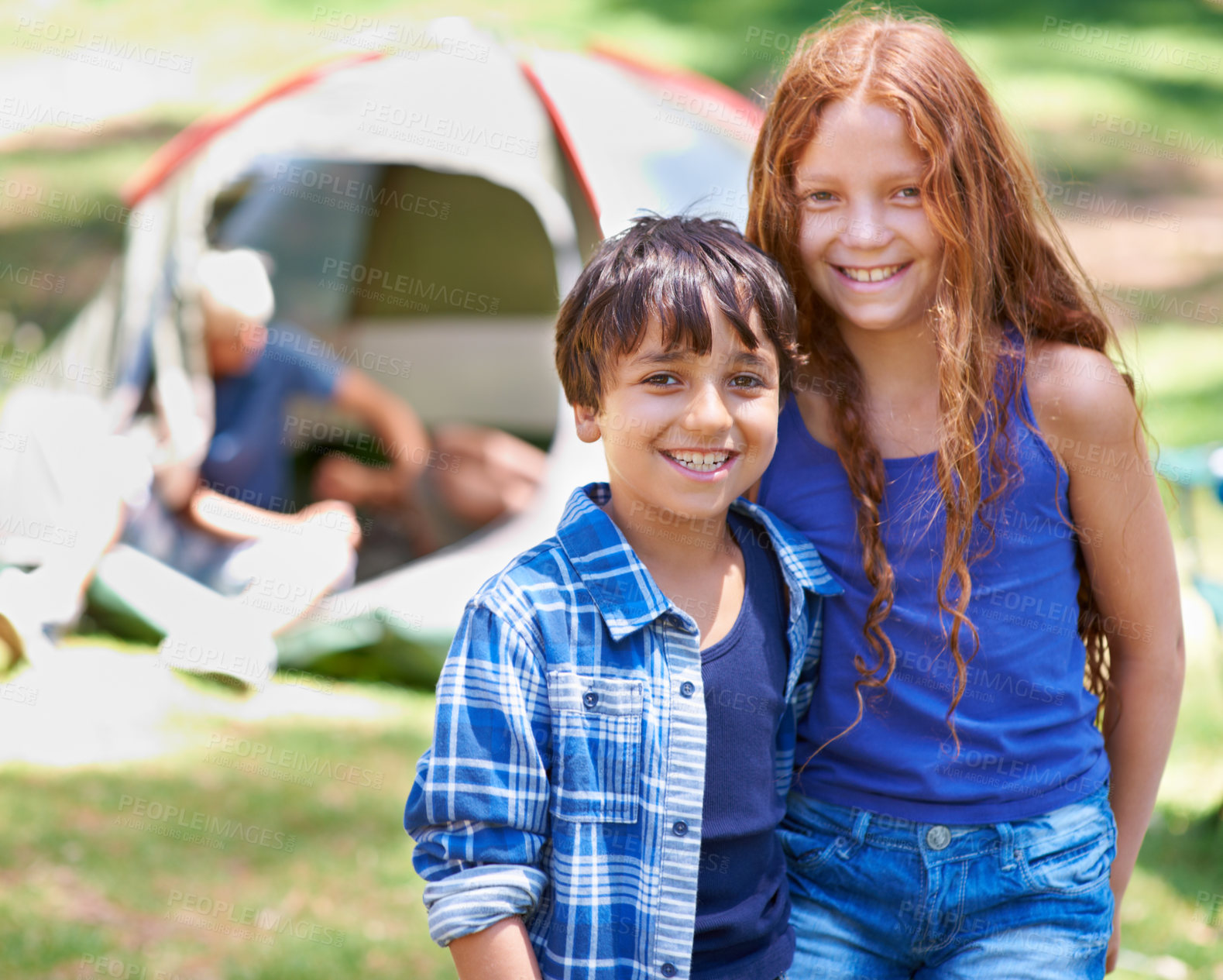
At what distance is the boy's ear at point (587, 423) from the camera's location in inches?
57.2

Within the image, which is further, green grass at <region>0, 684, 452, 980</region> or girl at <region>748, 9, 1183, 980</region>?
green grass at <region>0, 684, 452, 980</region>

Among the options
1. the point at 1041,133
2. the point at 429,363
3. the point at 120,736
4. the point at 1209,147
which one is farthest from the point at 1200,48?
the point at 120,736

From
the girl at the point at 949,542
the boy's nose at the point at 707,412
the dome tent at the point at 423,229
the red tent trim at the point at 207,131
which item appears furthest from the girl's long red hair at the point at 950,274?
the red tent trim at the point at 207,131

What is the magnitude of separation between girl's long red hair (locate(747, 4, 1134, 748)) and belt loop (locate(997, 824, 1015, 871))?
137 millimetres

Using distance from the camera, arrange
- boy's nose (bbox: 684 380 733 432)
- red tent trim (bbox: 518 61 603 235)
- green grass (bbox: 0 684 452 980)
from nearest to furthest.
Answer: boy's nose (bbox: 684 380 733 432) < green grass (bbox: 0 684 452 980) < red tent trim (bbox: 518 61 603 235)

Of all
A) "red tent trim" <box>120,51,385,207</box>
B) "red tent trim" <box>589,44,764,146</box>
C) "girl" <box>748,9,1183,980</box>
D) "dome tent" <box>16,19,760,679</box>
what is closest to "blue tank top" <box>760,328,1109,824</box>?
"girl" <box>748,9,1183,980</box>

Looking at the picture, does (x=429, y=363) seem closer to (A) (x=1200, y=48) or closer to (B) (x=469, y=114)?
(B) (x=469, y=114)

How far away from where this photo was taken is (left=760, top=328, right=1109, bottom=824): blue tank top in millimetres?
1459

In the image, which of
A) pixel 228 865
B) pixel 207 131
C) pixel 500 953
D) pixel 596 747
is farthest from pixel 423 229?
pixel 500 953

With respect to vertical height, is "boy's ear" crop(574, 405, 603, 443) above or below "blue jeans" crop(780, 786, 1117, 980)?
above

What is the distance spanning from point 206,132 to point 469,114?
98 centimetres

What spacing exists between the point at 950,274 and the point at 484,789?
0.83 metres

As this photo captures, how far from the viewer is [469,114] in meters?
4.30

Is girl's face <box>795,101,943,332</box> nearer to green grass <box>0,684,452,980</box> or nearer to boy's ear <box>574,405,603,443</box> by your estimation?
boy's ear <box>574,405,603,443</box>
